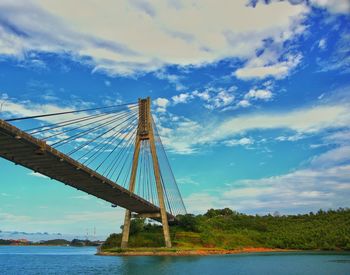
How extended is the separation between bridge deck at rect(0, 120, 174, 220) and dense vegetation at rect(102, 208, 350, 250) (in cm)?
1983

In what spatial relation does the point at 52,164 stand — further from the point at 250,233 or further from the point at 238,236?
the point at 250,233

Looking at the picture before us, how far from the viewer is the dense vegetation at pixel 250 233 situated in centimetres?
6394

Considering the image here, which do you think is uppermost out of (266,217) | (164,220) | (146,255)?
(266,217)

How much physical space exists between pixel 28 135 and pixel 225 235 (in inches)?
2175

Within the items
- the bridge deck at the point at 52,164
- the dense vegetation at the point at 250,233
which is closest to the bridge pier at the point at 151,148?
the bridge deck at the point at 52,164

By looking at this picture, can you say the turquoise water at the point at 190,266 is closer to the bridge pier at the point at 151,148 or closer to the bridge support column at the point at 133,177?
the bridge pier at the point at 151,148

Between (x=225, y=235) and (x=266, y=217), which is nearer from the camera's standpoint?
(x=225, y=235)

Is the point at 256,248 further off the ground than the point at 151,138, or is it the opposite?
the point at 151,138

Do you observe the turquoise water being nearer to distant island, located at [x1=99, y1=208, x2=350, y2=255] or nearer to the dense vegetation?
distant island, located at [x1=99, y1=208, x2=350, y2=255]

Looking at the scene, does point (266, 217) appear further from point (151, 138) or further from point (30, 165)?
point (30, 165)

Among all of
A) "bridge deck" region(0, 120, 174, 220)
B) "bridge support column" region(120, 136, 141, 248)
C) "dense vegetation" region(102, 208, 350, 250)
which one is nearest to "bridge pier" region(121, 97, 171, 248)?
"bridge support column" region(120, 136, 141, 248)

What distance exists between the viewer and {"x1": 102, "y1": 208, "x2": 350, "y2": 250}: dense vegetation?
63938 millimetres

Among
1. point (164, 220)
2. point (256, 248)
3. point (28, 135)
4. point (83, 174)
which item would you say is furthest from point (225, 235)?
point (28, 135)

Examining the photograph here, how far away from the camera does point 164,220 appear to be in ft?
174
